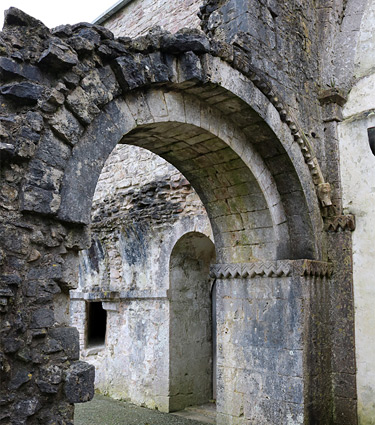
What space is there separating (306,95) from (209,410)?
4504 mm

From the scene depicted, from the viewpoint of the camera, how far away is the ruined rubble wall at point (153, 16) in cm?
789

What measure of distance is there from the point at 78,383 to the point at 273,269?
2623 millimetres

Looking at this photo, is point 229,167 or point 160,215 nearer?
point 229,167

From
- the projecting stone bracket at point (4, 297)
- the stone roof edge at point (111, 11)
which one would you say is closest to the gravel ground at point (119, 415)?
the projecting stone bracket at point (4, 297)

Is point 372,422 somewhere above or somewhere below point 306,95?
below

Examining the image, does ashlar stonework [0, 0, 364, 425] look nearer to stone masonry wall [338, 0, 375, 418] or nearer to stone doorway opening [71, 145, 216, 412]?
stone masonry wall [338, 0, 375, 418]

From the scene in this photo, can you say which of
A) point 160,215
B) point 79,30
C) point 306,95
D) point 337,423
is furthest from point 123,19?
point 337,423

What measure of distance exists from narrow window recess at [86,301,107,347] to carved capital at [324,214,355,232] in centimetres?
543

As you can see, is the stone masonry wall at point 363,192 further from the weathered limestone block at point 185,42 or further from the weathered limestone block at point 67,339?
the weathered limestone block at point 67,339

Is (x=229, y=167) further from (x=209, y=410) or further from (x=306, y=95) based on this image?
(x=209, y=410)

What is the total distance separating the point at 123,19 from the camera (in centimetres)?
938

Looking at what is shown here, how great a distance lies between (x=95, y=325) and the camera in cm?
955

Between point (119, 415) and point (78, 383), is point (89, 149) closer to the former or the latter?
point (78, 383)

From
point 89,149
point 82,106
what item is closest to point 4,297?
point 89,149
